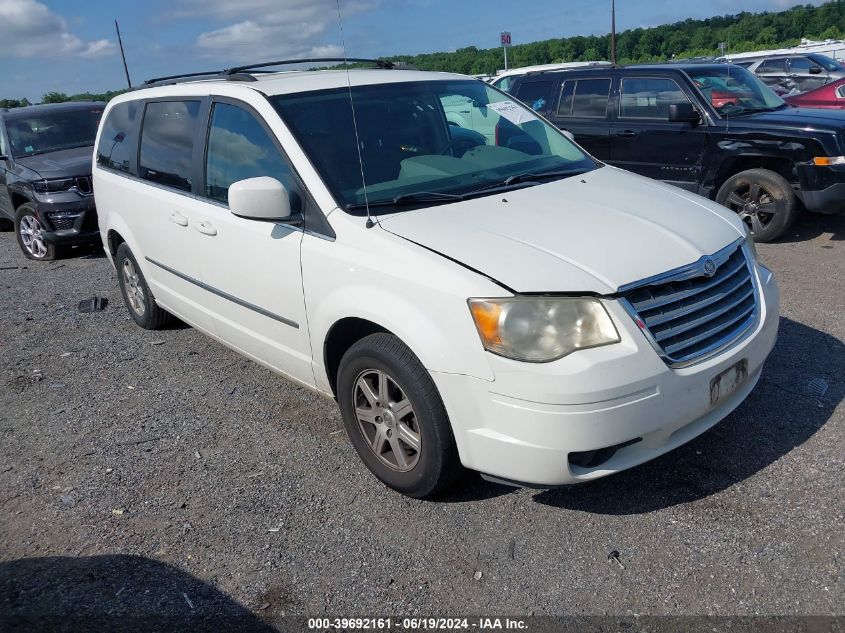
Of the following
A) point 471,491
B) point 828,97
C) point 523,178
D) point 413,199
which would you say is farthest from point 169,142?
point 828,97

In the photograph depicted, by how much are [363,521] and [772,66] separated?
20116 mm

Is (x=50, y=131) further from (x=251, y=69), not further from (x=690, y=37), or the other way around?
(x=690, y=37)

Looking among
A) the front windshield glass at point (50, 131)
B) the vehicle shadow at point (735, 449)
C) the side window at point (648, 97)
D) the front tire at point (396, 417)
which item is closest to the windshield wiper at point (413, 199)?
the front tire at point (396, 417)

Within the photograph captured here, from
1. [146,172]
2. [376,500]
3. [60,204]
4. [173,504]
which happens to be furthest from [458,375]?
[60,204]

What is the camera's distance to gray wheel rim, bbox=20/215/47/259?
9.17m

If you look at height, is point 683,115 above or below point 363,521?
above

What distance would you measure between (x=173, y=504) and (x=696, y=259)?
2668 millimetres

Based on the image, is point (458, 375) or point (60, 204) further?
point (60, 204)

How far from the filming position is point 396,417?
323 cm

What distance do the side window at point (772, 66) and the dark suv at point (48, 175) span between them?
1665 cm

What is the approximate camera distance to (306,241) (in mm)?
3439

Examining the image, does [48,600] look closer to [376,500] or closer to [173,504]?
[173,504]

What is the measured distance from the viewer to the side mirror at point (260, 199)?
11.0ft

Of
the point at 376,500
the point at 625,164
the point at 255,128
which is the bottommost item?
the point at 376,500
